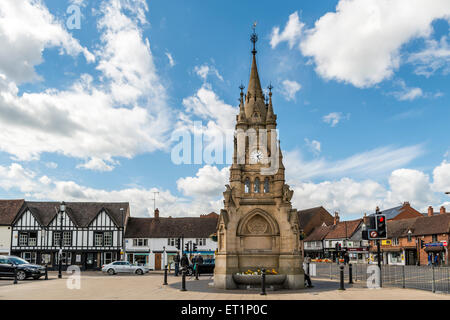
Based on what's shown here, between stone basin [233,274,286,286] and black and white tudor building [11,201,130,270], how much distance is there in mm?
31525

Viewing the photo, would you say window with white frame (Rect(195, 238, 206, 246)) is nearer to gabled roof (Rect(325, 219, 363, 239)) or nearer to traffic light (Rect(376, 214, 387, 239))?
gabled roof (Rect(325, 219, 363, 239))

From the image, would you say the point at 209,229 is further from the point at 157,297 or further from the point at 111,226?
the point at 157,297

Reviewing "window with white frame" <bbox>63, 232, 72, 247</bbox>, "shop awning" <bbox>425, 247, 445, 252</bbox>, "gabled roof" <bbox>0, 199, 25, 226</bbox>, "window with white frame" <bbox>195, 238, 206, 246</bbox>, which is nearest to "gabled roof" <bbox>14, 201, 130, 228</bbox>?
"gabled roof" <bbox>0, 199, 25, 226</bbox>

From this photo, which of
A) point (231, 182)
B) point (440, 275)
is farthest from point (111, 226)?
point (440, 275)

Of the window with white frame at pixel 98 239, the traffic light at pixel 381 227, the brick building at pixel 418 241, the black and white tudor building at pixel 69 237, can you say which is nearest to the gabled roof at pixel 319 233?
the brick building at pixel 418 241

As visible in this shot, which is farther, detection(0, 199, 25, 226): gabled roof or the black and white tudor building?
detection(0, 199, 25, 226): gabled roof

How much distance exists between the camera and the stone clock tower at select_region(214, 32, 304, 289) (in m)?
18.6

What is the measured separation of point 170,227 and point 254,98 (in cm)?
3424

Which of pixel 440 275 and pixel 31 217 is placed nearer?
pixel 440 275

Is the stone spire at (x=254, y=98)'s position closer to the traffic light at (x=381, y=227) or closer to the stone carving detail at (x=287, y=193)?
the stone carving detail at (x=287, y=193)

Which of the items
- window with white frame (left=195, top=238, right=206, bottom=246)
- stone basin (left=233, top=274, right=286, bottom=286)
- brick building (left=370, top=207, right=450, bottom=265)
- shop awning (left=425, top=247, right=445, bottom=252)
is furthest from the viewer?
window with white frame (left=195, top=238, right=206, bottom=246)

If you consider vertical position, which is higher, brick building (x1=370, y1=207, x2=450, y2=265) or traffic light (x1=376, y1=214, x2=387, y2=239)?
traffic light (x1=376, y1=214, x2=387, y2=239)
